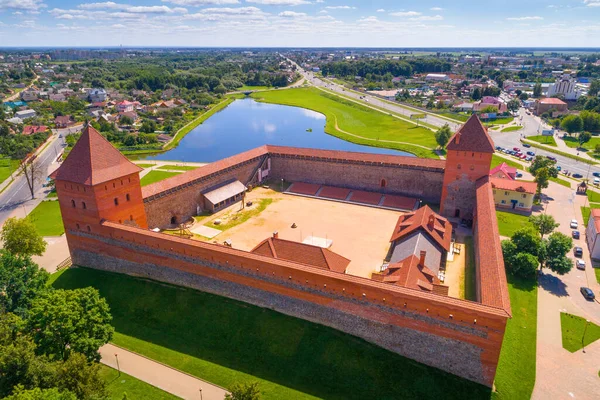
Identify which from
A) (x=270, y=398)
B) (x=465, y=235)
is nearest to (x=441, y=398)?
(x=270, y=398)

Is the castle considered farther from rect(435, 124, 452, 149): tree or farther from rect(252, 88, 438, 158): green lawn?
rect(435, 124, 452, 149): tree

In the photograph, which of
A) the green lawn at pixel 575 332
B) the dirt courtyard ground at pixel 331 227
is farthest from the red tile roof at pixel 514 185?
the green lawn at pixel 575 332

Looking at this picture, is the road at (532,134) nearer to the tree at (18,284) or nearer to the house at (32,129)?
the tree at (18,284)

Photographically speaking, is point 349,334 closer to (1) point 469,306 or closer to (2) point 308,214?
(1) point 469,306

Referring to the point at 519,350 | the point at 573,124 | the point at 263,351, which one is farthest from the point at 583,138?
the point at 263,351

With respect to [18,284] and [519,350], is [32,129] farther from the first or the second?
[519,350]
